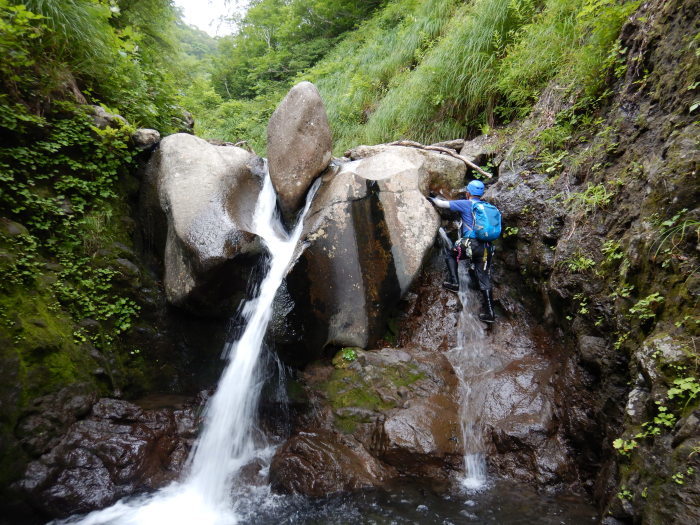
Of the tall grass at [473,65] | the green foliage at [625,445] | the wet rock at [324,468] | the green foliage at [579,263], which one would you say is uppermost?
the tall grass at [473,65]

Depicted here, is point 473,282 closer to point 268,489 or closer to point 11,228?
point 268,489

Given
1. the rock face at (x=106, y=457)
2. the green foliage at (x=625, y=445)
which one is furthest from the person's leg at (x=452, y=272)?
the rock face at (x=106, y=457)

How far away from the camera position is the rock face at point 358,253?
4.73 metres

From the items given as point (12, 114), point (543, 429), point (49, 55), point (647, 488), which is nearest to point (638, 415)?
point (647, 488)

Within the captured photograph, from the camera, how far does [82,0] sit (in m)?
4.65

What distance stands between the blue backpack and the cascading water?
2.61ft

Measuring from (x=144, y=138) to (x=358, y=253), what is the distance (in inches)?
146

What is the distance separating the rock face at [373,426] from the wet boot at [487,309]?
818 mm

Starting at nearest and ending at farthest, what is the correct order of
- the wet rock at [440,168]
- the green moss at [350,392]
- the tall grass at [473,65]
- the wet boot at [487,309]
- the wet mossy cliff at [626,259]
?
the wet mossy cliff at [626,259] < the green moss at [350,392] < the tall grass at [473,65] < the wet boot at [487,309] < the wet rock at [440,168]

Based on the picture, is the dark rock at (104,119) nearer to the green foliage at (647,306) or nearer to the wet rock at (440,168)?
the wet rock at (440,168)

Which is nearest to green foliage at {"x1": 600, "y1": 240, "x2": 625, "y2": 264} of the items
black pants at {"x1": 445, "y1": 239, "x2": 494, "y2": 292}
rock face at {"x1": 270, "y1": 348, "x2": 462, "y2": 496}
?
black pants at {"x1": 445, "y1": 239, "x2": 494, "y2": 292}

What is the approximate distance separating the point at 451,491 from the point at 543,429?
1.19 m

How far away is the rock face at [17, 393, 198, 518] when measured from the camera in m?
3.37

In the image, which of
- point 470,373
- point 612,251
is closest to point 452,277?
point 470,373
